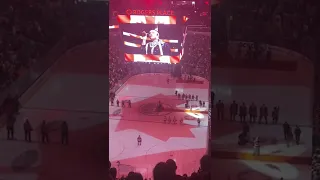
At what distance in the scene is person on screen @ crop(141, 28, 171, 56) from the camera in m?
2.20

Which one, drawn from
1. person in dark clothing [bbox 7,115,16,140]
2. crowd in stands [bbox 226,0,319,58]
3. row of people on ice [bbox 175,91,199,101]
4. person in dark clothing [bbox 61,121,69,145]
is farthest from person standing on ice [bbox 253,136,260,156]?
Result: person in dark clothing [bbox 7,115,16,140]

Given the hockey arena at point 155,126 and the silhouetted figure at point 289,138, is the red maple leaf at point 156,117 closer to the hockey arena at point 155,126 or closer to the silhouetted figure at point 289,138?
the hockey arena at point 155,126

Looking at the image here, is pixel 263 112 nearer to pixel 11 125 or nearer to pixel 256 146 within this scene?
pixel 256 146

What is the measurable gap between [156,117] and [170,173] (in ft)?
0.97

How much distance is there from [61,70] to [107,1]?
1.44 ft

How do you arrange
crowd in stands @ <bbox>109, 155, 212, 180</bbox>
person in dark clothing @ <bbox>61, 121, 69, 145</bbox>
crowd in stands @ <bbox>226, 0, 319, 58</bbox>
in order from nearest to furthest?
1. crowd in stands @ <bbox>226, 0, 319, 58</bbox>
2. crowd in stands @ <bbox>109, 155, 212, 180</bbox>
3. person in dark clothing @ <bbox>61, 121, 69, 145</bbox>

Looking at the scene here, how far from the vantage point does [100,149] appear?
2.26 metres

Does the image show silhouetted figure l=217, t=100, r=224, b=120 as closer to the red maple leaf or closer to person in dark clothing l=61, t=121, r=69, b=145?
the red maple leaf

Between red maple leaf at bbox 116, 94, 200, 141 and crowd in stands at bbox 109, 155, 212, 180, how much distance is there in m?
0.13

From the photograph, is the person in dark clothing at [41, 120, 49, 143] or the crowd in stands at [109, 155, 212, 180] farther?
the person in dark clothing at [41, 120, 49, 143]

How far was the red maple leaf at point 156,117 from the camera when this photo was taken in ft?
7.26

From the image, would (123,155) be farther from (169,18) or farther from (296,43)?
(296,43)

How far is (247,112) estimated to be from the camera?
2.15 m

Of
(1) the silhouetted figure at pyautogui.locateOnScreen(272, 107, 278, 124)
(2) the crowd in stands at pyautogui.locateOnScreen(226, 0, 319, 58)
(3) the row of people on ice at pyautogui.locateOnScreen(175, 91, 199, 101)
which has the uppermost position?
(2) the crowd in stands at pyautogui.locateOnScreen(226, 0, 319, 58)
